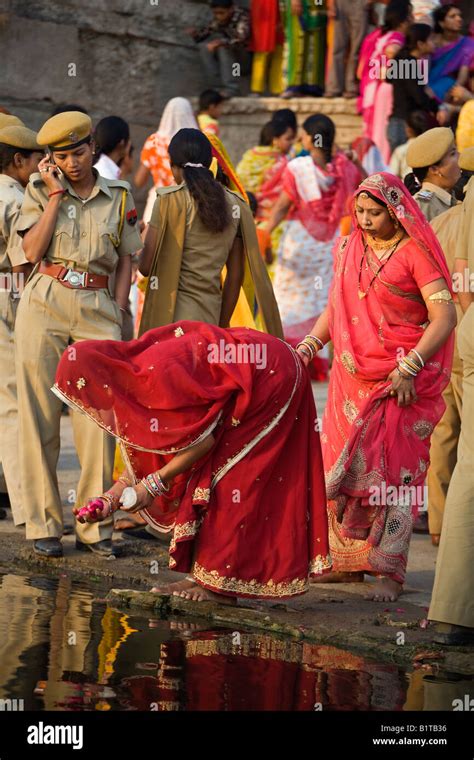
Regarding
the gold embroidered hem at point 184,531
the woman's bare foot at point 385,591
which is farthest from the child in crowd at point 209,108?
the gold embroidered hem at point 184,531

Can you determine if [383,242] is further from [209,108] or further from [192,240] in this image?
[209,108]

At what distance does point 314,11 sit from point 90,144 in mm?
7834

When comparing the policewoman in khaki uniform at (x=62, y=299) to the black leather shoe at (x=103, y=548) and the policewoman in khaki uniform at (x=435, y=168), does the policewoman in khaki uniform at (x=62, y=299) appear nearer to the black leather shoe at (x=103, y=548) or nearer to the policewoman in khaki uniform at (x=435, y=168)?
the black leather shoe at (x=103, y=548)

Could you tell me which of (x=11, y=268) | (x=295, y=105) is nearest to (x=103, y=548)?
(x=11, y=268)

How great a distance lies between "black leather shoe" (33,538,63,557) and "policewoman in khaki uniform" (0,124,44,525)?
445mm

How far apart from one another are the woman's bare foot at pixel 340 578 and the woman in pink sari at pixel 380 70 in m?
7.33

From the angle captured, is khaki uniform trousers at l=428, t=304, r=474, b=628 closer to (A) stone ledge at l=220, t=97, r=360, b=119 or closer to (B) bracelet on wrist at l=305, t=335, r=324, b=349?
(B) bracelet on wrist at l=305, t=335, r=324, b=349

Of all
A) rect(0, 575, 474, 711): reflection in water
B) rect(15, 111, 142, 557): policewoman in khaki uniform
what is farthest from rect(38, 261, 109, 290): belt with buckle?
rect(0, 575, 474, 711): reflection in water

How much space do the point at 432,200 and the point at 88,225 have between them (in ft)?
6.20

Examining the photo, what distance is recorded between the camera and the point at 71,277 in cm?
718

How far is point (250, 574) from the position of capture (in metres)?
6.16

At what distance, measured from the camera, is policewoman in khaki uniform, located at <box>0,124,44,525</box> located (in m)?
7.75
